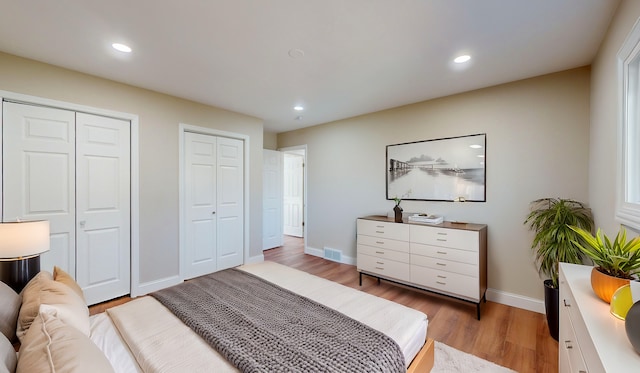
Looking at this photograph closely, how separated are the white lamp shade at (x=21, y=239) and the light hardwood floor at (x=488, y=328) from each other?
4.35 feet

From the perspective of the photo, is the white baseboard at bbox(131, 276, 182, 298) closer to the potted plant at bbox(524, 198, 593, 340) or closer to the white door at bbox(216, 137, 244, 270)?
the white door at bbox(216, 137, 244, 270)

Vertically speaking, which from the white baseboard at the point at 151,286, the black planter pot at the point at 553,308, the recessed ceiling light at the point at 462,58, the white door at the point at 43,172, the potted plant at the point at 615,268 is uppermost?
the recessed ceiling light at the point at 462,58

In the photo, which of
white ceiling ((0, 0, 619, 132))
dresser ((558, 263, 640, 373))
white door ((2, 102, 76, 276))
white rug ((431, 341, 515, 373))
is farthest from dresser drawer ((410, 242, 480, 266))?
white door ((2, 102, 76, 276))

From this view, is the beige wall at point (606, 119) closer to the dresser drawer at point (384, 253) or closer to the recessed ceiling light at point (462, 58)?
the recessed ceiling light at point (462, 58)

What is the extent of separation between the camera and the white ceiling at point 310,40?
1.64 meters

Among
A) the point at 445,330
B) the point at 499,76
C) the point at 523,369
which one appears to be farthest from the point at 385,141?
the point at 523,369

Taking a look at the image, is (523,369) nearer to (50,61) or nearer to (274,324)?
(274,324)

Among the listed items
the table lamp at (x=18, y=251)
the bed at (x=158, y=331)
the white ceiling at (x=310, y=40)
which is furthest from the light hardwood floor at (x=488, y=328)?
the white ceiling at (x=310, y=40)

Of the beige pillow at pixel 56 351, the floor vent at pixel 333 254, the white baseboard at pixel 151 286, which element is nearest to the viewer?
the beige pillow at pixel 56 351

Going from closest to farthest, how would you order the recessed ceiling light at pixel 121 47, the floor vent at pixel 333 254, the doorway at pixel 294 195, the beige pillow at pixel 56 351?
1. the beige pillow at pixel 56 351
2. the recessed ceiling light at pixel 121 47
3. the floor vent at pixel 333 254
4. the doorway at pixel 294 195

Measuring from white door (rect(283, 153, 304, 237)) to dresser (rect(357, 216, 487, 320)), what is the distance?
3.22 meters

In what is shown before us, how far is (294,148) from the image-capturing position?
512 centimetres

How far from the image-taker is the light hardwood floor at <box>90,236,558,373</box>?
1940 millimetres

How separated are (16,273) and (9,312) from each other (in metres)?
0.74
